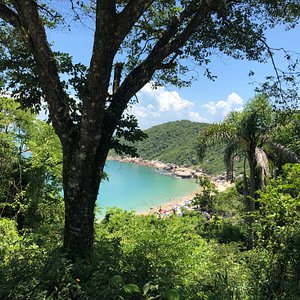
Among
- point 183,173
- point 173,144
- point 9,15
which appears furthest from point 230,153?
point 173,144

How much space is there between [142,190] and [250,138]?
44.9m

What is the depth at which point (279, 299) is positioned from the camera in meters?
3.05

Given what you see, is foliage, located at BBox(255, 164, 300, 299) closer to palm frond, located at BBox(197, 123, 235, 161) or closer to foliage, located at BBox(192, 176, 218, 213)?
palm frond, located at BBox(197, 123, 235, 161)

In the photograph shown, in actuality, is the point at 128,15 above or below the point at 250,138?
below

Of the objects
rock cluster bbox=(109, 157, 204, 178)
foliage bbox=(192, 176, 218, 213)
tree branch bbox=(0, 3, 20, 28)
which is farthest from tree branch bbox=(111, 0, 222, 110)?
rock cluster bbox=(109, 157, 204, 178)

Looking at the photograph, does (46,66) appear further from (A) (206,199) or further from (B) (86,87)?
(A) (206,199)

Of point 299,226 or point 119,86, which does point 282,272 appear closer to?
point 299,226

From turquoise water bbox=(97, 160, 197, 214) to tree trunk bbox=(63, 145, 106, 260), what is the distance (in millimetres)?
31016

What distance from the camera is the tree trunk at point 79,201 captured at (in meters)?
3.51

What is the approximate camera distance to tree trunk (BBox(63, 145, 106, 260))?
138 inches

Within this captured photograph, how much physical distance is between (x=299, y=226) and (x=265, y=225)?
16.3 inches

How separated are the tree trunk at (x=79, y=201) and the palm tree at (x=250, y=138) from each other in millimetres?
7882

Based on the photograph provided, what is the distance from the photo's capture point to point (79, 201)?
3.54 meters

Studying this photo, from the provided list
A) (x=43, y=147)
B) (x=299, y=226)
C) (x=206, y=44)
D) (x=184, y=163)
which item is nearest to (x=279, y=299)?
(x=299, y=226)
